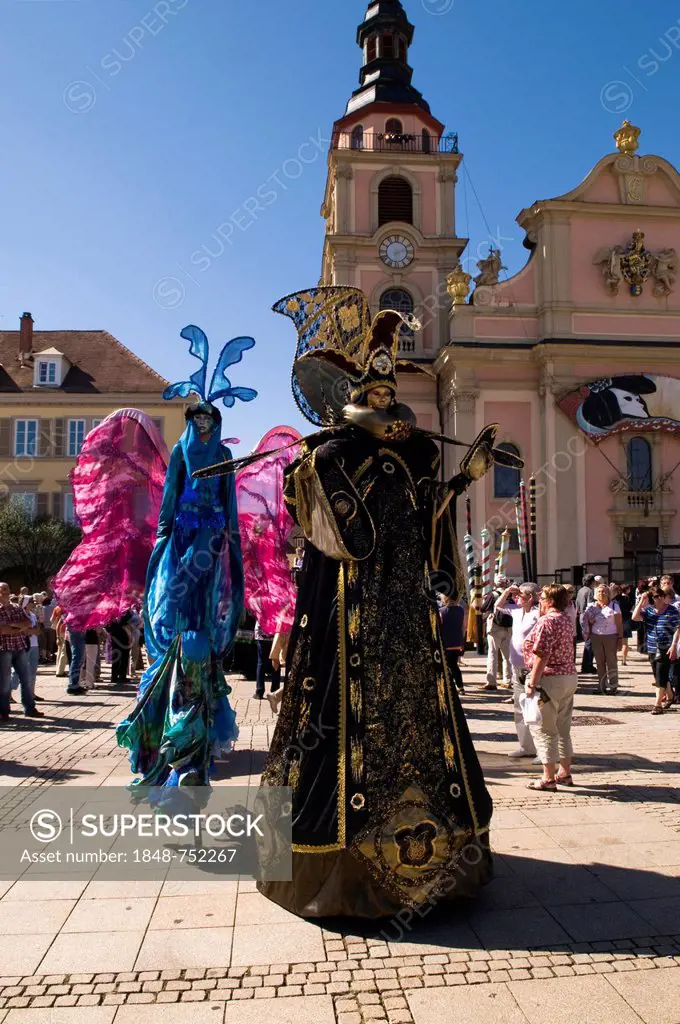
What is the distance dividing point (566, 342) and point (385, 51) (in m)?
16.7

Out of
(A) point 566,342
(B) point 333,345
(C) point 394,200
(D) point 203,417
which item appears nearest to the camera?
(B) point 333,345

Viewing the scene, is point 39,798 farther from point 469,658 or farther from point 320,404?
point 469,658

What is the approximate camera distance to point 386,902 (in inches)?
152

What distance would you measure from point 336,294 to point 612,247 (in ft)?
94.4

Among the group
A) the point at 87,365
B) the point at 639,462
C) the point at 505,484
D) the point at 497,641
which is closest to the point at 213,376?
the point at 497,641

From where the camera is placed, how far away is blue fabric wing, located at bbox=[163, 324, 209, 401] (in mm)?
6004

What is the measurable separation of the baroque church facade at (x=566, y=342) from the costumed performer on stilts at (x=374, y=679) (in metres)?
24.6

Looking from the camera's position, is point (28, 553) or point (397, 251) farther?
point (397, 251)

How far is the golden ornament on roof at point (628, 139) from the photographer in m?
31.1

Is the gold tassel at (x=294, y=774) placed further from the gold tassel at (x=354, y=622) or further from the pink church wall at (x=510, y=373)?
the pink church wall at (x=510, y=373)

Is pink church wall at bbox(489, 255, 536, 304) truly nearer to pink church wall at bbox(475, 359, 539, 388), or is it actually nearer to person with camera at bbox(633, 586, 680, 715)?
pink church wall at bbox(475, 359, 539, 388)

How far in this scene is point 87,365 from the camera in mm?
36344

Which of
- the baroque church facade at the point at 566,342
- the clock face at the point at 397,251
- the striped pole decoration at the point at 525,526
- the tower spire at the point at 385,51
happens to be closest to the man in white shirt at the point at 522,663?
the striped pole decoration at the point at 525,526

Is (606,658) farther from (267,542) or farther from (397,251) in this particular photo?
(397,251)
